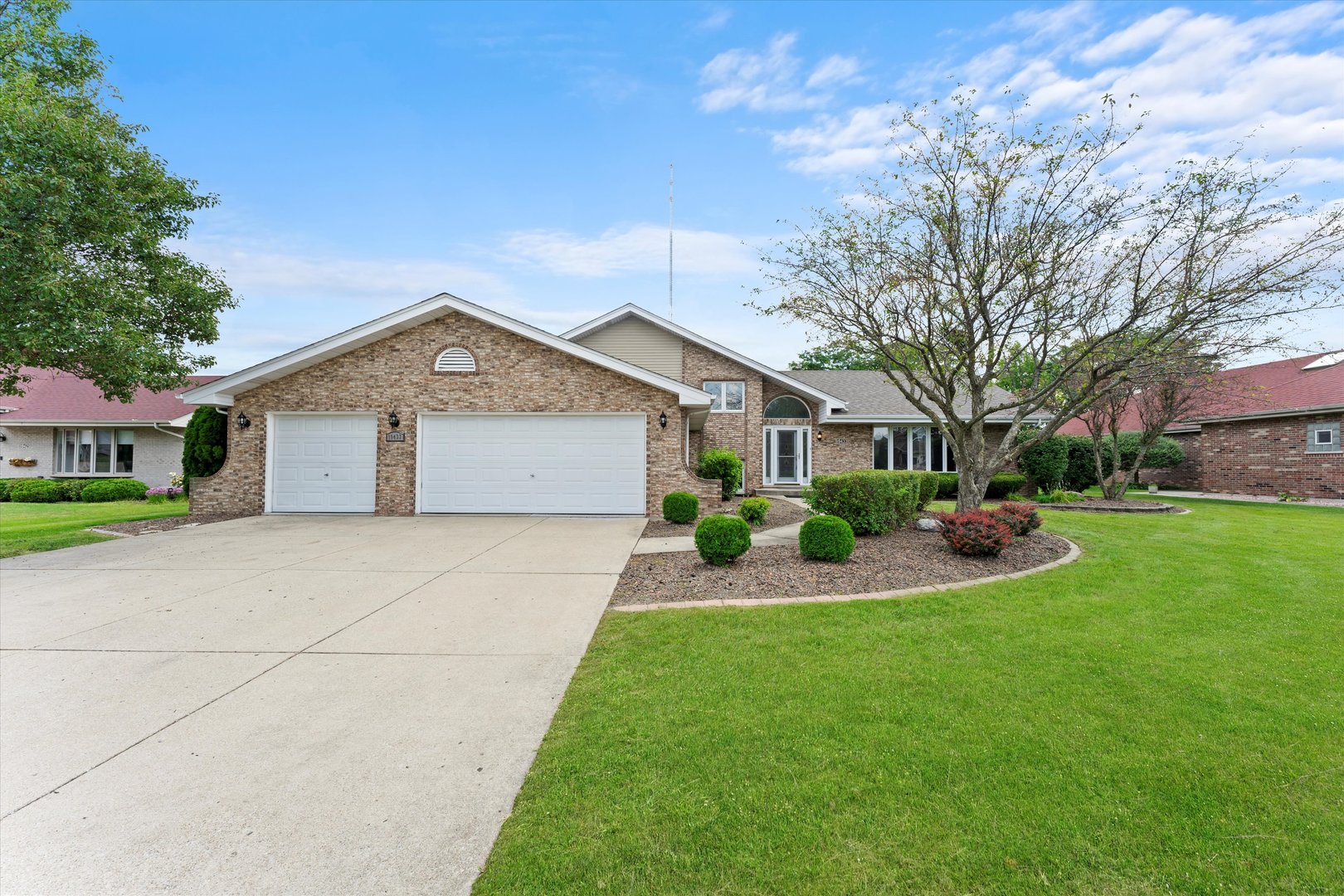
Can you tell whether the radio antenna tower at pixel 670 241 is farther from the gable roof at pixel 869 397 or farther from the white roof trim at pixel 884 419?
the white roof trim at pixel 884 419

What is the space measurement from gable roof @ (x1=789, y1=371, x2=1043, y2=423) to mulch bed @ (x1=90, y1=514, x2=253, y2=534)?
16528 millimetres

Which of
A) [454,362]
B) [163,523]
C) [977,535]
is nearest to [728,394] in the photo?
[454,362]

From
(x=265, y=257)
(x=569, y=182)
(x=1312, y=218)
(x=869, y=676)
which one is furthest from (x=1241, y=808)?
(x=265, y=257)

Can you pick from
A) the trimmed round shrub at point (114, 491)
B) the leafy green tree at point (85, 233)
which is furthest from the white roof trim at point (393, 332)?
the trimmed round shrub at point (114, 491)

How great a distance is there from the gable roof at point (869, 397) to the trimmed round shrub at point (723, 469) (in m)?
5.02

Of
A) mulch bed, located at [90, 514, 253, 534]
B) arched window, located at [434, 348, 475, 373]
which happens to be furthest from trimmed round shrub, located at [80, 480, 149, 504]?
arched window, located at [434, 348, 475, 373]

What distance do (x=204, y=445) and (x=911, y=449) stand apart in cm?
2029

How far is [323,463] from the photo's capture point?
1301 cm

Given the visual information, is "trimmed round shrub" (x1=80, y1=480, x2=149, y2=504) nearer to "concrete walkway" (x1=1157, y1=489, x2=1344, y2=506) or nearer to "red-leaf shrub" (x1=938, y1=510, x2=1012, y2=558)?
"red-leaf shrub" (x1=938, y1=510, x2=1012, y2=558)

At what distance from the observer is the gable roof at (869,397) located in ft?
62.4

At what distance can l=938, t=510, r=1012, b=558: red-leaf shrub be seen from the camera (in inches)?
287

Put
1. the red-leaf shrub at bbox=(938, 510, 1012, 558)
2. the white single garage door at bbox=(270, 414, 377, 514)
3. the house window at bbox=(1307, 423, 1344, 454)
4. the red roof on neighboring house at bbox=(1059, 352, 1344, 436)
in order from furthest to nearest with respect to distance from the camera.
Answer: the red roof on neighboring house at bbox=(1059, 352, 1344, 436), the house window at bbox=(1307, 423, 1344, 454), the white single garage door at bbox=(270, 414, 377, 514), the red-leaf shrub at bbox=(938, 510, 1012, 558)

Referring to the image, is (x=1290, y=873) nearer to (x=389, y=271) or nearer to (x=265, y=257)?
(x=265, y=257)

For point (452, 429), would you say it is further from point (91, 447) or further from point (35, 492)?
point (91, 447)
